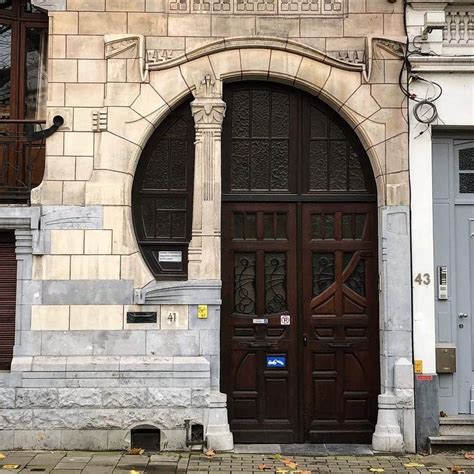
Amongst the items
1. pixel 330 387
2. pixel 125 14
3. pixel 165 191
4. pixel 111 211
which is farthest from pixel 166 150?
pixel 330 387

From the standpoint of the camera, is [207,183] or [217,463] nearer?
[217,463]

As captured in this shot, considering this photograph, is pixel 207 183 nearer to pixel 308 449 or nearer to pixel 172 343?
pixel 172 343

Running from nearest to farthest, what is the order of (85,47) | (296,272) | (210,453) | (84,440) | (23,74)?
(210,453) < (84,440) < (85,47) < (296,272) < (23,74)

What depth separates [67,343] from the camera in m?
8.70

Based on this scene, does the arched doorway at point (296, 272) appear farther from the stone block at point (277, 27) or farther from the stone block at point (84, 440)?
the stone block at point (84, 440)

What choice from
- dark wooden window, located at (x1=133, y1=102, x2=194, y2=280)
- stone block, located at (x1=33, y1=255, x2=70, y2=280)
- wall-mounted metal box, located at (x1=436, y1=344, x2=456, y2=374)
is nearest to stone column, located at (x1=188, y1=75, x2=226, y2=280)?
dark wooden window, located at (x1=133, y1=102, x2=194, y2=280)

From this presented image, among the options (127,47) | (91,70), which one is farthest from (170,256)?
(127,47)

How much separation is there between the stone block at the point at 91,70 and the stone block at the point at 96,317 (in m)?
3.05

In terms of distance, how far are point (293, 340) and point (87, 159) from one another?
3.69 meters

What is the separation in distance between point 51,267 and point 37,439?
221 centimetres

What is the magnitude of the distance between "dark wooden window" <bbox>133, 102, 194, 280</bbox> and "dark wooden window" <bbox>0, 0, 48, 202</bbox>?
1.50 meters

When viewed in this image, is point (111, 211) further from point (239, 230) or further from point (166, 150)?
point (239, 230)

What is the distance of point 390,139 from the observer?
354 inches

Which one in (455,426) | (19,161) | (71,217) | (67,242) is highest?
(19,161)
